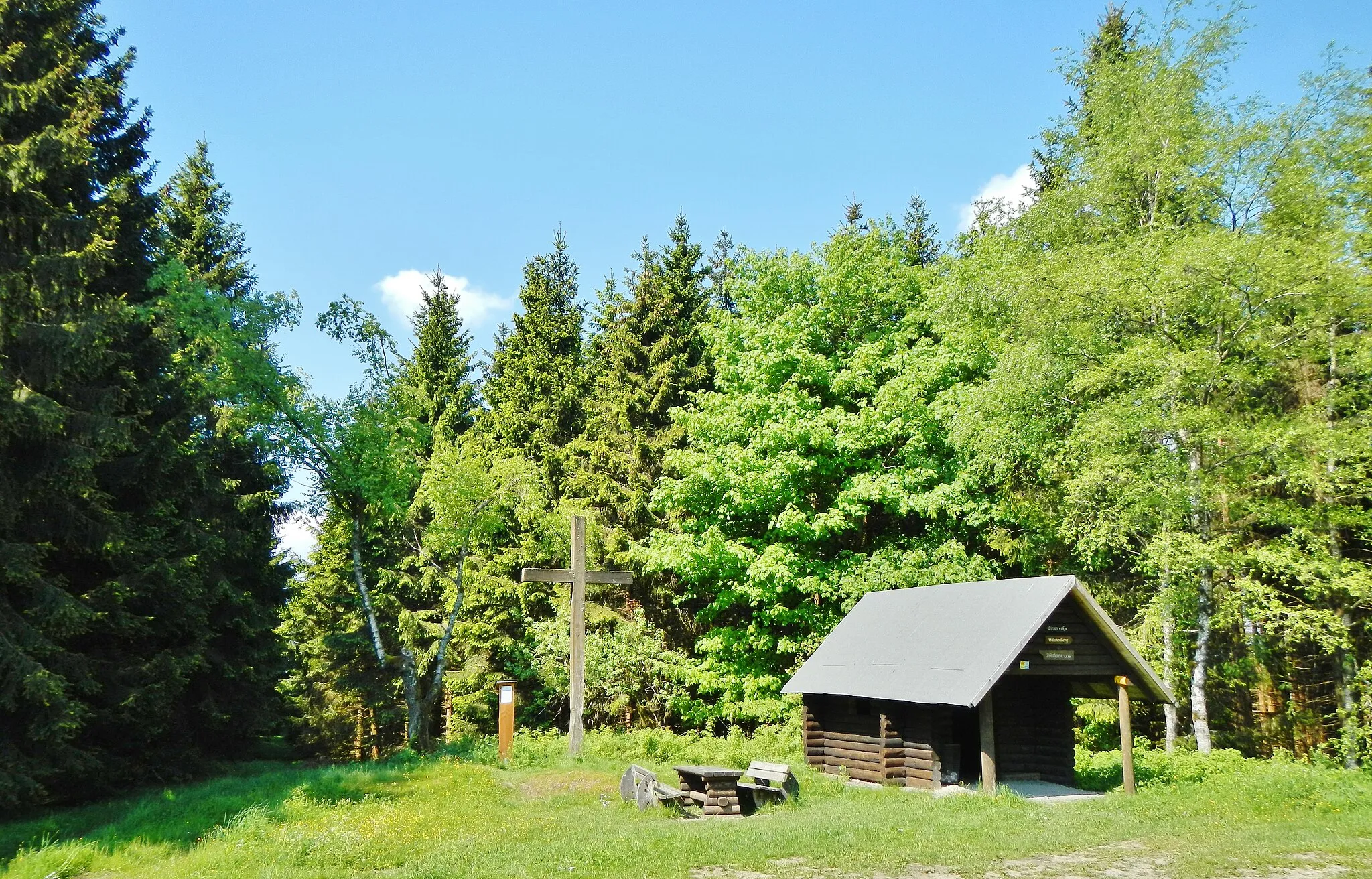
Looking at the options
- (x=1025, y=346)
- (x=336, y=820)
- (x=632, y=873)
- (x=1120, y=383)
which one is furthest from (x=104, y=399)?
(x=1120, y=383)

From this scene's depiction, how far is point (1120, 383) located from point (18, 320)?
65.5 ft

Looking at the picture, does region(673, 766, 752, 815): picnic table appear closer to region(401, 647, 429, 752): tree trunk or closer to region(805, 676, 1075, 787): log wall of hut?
region(805, 676, 1075, 787): log wall of hut

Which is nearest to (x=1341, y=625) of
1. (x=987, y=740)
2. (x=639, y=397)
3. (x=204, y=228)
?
(x=987, y=740)

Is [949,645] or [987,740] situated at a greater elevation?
[949,645]

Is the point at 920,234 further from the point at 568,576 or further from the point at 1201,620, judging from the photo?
the point at 568,576

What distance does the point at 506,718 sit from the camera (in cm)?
1972

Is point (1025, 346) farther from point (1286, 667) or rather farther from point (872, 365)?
point (1286, 667)

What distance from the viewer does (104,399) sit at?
1465 centimetres

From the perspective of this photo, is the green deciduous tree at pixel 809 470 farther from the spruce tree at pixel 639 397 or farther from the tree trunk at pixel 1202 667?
the tree trunk at pixel 1202 667

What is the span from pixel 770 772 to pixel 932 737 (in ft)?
10.3

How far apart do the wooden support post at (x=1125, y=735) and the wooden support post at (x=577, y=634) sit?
33.9ft

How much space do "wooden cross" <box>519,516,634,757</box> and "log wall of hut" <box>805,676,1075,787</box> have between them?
493 centimetres

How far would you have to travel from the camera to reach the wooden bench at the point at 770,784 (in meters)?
14.9

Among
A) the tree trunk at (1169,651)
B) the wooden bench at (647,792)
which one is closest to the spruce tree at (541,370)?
the wooden bench at (647,792)
